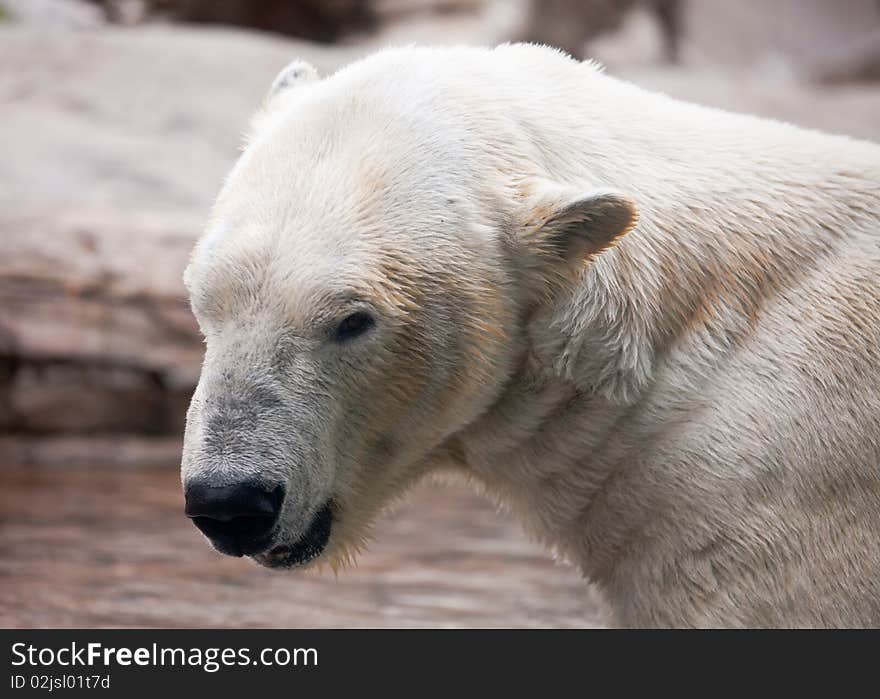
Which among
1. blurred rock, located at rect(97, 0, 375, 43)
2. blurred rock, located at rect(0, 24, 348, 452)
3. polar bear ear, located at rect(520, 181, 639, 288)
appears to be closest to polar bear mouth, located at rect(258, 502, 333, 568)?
polar bear ear, located at rect(520, 181, 639, 288)

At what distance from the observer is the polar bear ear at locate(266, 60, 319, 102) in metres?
2.54

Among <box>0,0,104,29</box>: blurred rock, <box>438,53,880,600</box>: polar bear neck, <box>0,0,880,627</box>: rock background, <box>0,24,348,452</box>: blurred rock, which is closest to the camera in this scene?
<box>438,53,880,600</box>: polar bear neck

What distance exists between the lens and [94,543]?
4.48 m

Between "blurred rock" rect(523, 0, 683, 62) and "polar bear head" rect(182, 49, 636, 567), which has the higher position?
"polar bear head" rect(182, 49, 636, 567)

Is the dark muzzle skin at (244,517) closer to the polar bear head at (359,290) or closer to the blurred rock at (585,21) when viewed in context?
the polar bear head at (359,290)

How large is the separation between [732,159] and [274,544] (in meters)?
1.09

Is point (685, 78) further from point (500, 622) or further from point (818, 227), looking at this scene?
point (818, 227)

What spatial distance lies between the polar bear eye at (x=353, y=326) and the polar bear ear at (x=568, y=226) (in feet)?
0.99

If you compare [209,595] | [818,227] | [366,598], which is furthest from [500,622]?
Answer: [818,227]

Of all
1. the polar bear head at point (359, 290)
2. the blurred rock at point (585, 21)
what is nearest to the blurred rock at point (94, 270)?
the polar bear head at point (359, 290)

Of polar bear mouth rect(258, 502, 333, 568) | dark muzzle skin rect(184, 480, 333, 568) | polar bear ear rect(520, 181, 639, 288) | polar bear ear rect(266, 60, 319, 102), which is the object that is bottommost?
polar bear mouth rect(258, 502, 333, 568)

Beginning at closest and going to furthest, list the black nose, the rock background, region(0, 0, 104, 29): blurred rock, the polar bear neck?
the black nose → the polar bear neck → the rock background → region(0, 0, 104, 29): blurred rock

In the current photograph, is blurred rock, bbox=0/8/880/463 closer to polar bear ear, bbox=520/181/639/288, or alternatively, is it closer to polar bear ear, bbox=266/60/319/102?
polar bear ear, bbox=266/60/319/102

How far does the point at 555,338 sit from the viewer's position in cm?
220
